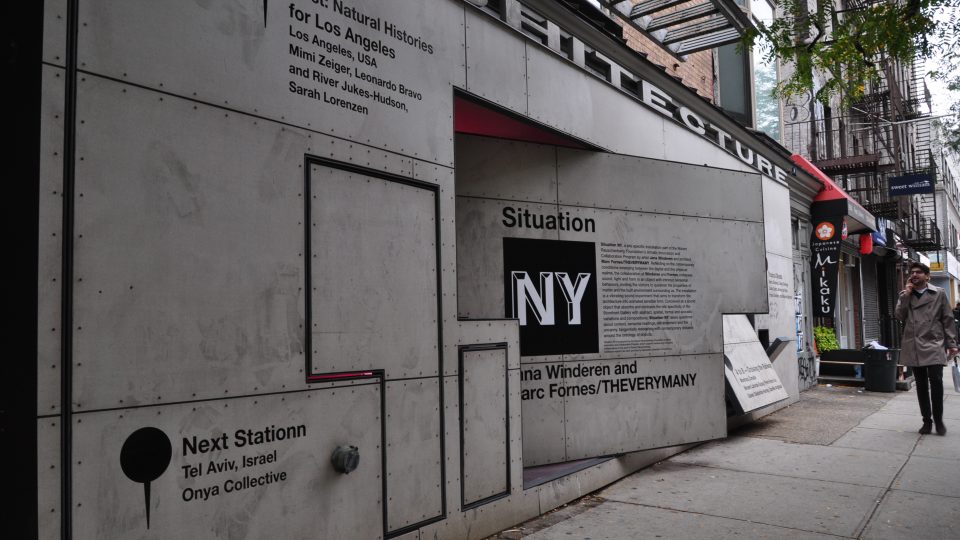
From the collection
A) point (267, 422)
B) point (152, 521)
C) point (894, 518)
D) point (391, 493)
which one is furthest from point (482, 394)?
point (894, 518)

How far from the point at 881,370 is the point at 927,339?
15.5 feet

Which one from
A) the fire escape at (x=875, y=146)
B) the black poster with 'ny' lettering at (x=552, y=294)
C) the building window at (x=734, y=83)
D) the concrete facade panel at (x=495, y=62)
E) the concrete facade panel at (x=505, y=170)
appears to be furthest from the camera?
the fire escape at (x=875, y=146)


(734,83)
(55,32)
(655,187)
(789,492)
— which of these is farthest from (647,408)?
(734,83)

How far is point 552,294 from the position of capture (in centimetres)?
596

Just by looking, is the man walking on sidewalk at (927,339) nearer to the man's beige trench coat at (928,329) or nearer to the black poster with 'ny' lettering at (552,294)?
the man's beige trench coat at (928,329)

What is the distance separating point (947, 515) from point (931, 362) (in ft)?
11.5

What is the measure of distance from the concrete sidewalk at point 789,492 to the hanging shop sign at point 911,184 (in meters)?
13.9

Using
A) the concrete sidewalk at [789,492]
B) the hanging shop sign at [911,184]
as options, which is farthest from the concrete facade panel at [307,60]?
the hanging shop sign at [911,184]

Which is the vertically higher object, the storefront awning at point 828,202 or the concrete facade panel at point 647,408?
the storefront awning at point 828,202

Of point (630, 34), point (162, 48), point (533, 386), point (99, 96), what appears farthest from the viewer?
point (630, 34)

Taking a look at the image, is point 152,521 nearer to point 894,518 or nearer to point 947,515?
point 894,518

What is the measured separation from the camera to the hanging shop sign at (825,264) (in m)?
13.7

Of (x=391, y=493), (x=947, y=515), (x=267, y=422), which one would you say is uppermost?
(x=267, y=422)

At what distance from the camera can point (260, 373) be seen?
3324 millimetres
